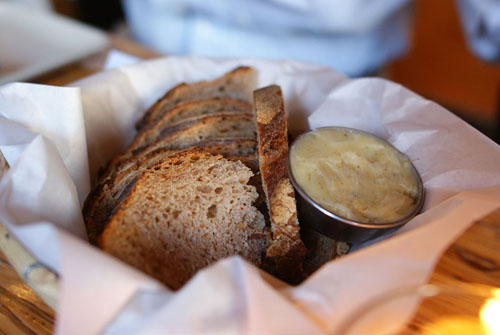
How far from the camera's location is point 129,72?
4.42ft

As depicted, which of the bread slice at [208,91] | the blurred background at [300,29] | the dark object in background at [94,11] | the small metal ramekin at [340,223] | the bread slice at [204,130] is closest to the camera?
the small metal ramekin at [340,223]

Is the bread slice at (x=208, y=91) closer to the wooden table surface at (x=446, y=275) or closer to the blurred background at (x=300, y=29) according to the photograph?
the wooden table surface at (x=446, y=275)

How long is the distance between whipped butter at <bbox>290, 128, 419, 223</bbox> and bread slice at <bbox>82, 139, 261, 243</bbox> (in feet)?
0.62

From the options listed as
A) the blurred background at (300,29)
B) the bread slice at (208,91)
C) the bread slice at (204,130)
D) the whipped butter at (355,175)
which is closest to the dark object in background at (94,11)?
the blurred background at (300,29)

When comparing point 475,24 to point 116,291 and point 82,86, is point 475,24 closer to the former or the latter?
point 82,86

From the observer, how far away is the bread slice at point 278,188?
3.11 feet

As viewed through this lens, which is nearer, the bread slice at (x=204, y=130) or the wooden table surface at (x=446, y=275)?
the wooden table surface at (x=446, y=275)

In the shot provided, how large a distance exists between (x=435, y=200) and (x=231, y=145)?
577mm

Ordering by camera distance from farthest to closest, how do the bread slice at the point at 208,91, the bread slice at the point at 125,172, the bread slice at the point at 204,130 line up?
the bread slice at the point at 208,91 < the bread slice at the point at 204,130 < the bread slice at the point at 125,172

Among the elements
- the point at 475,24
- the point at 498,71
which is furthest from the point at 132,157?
the point at 498,71

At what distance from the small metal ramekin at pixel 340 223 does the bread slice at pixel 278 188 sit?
0.11 ft

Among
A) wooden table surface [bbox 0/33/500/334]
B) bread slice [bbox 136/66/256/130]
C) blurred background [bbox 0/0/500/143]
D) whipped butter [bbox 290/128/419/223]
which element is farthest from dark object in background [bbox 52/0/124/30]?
whipped butter [bbox 290/128/419/223]

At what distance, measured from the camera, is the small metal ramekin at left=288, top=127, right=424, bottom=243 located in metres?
0.88

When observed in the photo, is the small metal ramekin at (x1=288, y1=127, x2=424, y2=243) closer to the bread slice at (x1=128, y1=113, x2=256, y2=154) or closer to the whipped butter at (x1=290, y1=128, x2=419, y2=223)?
the whipped butter at (x1=290, y1=128, x2=419, y2=223)
